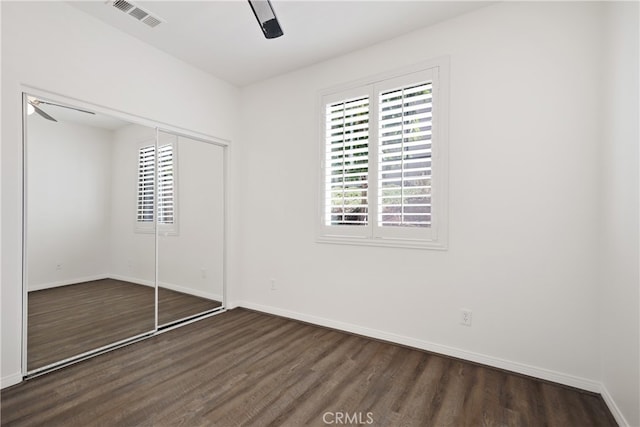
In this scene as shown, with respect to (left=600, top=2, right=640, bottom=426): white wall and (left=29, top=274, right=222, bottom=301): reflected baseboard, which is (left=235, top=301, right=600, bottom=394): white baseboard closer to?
(left=600, top=2, right=640, bottom=426): white wall

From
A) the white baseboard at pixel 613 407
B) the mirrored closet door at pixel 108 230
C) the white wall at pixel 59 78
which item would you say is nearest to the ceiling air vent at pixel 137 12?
the white wall at pixel 59 78

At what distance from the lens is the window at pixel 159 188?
118 inches

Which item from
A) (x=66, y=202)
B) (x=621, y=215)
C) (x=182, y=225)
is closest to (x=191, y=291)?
(x=182, y=225)

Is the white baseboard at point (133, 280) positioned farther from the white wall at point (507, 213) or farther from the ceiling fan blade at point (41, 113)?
the white wall at point (507, 213)

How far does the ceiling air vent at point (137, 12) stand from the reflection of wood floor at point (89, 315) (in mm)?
2300

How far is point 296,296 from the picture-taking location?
350cm

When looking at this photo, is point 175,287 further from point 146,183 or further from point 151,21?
point 151,21

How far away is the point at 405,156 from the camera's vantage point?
276cm

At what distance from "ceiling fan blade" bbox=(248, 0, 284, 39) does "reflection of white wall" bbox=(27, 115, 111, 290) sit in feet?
5.76

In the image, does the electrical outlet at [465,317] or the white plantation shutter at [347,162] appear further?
the white plantation shutter at [347,162]

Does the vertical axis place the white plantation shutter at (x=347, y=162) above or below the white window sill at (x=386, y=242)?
above

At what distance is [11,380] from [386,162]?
129 inches

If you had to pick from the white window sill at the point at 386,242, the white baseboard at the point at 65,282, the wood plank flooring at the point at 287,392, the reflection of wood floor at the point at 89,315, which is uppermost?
the white window sill at the point at 386,242

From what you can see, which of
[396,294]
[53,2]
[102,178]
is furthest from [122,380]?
[53,2]
